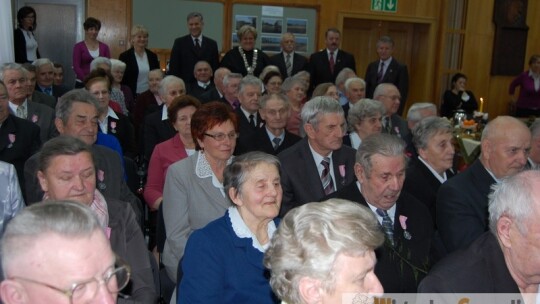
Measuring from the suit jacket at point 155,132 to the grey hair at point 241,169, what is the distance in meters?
2.46

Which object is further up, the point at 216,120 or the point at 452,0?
the point at 452,0

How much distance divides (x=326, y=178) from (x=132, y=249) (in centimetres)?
163

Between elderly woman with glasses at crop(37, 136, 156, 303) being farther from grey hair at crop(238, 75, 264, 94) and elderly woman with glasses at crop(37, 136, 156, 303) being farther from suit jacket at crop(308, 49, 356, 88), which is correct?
suit jacket at crop(308, 49, 356, 88)

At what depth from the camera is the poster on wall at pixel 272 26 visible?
10.4 meters

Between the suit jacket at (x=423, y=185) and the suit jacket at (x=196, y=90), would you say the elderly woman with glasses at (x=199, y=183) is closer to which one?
the suit jacket at (x=423, y=185)

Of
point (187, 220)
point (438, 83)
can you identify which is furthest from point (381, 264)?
point (438, 83)

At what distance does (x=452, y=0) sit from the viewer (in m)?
11.4

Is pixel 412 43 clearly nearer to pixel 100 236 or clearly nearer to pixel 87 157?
pixel 87 157

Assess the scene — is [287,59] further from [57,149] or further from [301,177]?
[57,149]

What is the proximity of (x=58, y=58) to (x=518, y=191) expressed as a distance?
8.69 meters

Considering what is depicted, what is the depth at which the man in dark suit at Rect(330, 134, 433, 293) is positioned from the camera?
9.62 ft

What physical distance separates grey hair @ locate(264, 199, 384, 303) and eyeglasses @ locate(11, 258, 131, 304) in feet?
1.48

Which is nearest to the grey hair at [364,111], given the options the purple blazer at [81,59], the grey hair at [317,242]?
the grey hair at [317,242]

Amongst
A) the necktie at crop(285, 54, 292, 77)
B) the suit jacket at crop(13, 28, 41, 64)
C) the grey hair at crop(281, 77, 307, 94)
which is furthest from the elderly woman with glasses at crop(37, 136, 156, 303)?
the necktie at crop(285, 54, 292, 77)
